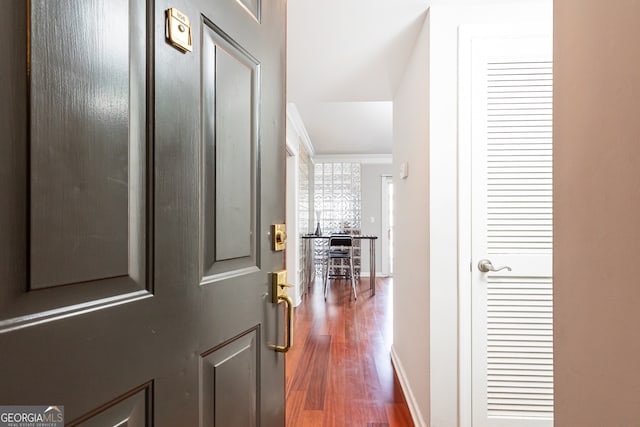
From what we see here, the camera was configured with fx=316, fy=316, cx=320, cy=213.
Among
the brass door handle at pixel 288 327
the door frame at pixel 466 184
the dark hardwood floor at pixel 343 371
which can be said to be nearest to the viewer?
the brass door handle at pixel 288 327

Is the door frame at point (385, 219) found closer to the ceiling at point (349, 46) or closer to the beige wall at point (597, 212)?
the ceiling at point (349, 46)

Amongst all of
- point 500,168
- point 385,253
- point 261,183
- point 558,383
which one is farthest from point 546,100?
point 385,253

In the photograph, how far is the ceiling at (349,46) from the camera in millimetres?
1781

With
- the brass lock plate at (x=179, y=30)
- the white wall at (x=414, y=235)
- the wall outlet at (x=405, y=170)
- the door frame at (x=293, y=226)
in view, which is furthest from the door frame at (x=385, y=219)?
the brass lock plate at (x=179, y=30)

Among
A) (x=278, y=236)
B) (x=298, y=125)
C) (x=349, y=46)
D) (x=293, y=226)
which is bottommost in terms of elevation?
(x=293, y=226)

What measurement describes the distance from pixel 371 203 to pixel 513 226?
5321 mm

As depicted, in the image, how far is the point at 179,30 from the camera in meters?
0.62

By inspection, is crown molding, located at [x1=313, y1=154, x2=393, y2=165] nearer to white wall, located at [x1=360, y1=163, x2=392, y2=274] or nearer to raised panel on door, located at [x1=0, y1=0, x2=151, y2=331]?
white wall, located at [x1=360, y1=163, x2=392, y2=274]

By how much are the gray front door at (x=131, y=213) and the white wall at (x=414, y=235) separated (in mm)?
1173

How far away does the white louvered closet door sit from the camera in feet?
5.31

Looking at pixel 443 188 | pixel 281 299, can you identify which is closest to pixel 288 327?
pixel 281 299

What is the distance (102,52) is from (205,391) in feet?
2.18

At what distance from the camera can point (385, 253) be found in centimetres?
692

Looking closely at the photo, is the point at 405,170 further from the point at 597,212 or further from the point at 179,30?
the point at 179,30
